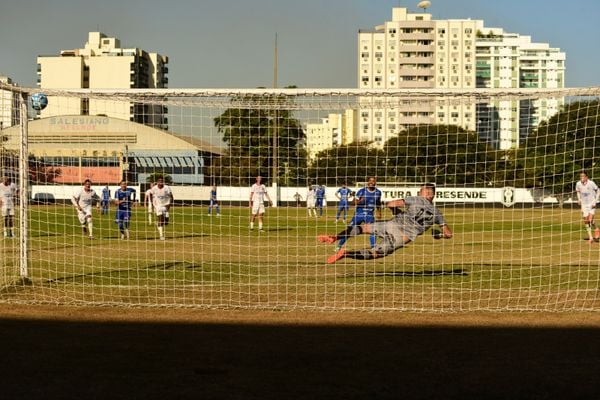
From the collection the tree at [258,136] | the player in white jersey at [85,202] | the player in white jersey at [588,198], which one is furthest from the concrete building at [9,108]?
the player in white jersey at [588,198]

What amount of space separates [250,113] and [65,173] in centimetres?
781

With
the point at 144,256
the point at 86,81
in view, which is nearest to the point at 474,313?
the point at 144,256

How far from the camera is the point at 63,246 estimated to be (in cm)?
1948

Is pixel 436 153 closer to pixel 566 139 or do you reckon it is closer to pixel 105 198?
pixel 566 139

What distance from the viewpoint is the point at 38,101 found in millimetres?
11922

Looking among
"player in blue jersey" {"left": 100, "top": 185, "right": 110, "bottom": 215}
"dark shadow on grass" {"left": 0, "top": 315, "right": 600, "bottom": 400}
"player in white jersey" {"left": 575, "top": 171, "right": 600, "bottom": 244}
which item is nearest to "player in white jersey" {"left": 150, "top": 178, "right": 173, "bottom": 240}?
"player in blue jersey" {"left": 100, "top": 185, "right": 110, "bottom": 215}

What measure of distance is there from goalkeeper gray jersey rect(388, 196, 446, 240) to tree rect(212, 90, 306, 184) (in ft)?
7.96

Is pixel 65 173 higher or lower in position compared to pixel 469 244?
higher

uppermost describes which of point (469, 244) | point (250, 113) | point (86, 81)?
point (86, 81)

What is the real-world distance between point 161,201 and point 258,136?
32.1ft

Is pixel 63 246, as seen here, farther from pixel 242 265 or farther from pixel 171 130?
pixel 171 130

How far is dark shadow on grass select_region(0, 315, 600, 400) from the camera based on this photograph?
594 centimetres

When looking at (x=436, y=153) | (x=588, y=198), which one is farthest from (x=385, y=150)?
(x=588, y=198)

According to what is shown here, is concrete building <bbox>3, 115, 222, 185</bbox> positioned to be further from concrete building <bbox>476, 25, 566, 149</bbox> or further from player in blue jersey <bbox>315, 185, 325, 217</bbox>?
concrete building <bbox>476, 25, 566, 149</bbox>
